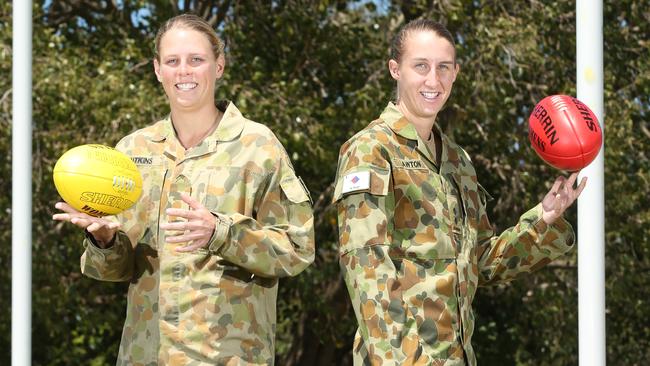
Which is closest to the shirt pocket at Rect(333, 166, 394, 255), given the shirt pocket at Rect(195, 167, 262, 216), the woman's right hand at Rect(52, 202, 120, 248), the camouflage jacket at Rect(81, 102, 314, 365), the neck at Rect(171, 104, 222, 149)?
the camouflage jacket at Rect(81, 102, 314, 365)

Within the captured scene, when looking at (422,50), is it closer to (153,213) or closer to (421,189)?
(421,189)

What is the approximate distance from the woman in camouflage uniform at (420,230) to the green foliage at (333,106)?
5075mm

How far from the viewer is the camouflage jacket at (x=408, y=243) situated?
4.02m

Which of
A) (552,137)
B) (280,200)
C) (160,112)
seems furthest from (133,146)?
(160,112)

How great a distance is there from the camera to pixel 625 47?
1020cm

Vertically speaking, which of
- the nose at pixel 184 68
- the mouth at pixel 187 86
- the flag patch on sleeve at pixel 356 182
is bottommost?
the flag patch on sleeve at pixel 356 182

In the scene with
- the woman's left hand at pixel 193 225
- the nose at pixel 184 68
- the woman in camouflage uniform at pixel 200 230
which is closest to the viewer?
the woman's left hand at pixel 193 225

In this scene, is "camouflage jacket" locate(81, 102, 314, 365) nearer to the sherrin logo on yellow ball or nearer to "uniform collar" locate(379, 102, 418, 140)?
the sherrin logo on yellow ball

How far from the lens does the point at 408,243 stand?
4.17 m

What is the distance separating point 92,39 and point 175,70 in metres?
6.78

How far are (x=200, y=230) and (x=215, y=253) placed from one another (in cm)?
16

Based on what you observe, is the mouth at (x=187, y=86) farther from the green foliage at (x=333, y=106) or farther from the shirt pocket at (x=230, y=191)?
the green foliage at (x=333, y=106)

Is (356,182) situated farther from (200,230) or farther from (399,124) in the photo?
(200,230)

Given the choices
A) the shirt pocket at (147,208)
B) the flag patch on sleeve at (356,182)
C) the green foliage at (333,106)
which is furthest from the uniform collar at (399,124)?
the green foliage at (333,106)
